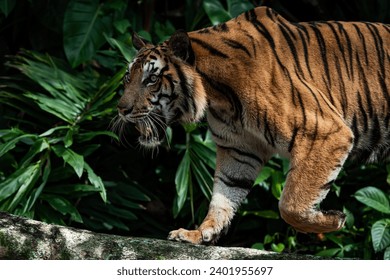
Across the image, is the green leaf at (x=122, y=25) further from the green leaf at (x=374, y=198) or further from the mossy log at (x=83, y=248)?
the mossy log at (x=83, y=248)

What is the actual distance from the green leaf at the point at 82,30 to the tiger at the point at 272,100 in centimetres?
190

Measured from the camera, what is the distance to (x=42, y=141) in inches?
226

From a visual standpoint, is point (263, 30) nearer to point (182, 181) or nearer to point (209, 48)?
point (209, 48)

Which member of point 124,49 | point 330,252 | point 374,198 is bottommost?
point 330,252

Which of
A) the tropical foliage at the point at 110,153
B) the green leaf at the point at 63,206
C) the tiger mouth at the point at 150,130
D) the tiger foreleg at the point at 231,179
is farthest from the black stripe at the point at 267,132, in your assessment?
the green leaf at the point at 63,206

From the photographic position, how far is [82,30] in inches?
260

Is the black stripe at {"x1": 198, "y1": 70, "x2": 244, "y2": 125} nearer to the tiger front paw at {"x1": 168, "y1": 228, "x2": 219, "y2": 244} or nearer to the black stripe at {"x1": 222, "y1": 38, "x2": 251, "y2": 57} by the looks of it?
the black stripe at {"x1": 222, "y1": 38, "x2": 251, "y2": 57}

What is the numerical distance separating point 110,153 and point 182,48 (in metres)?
2.59

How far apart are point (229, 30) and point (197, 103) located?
1.55ft

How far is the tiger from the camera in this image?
14.0 ft

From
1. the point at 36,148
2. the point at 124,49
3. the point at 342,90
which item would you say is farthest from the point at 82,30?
the point at 342,90

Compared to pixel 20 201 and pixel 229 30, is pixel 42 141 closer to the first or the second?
pixel 20 201

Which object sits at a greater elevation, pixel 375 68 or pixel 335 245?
pixel 375 68

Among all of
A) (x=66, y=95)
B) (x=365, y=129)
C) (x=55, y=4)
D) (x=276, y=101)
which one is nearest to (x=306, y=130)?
(x=276, y=101)
